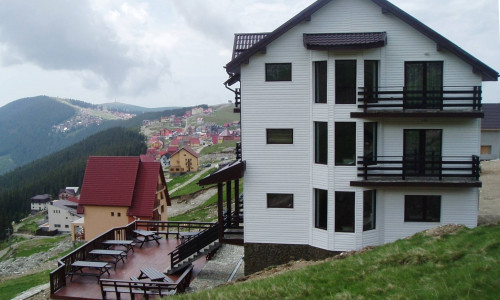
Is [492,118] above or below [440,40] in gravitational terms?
below

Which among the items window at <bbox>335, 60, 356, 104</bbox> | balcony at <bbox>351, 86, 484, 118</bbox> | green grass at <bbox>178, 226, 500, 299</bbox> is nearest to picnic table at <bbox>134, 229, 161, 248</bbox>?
window at <bbox>335, 60, 356, 104</bbox>

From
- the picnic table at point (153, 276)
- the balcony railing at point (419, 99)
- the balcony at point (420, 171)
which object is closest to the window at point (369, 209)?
the balcony at point (420, 171)

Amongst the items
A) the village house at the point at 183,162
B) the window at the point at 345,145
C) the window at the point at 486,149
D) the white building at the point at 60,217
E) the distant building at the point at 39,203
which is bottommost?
the distant building at the point at 39,203

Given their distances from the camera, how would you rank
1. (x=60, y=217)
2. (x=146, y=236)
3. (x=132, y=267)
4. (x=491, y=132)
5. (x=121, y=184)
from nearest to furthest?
(x=132, y=267) → (x=146, y=236) → (x=121, y=184) → (x=491, y=132) → (x=60, y=217)

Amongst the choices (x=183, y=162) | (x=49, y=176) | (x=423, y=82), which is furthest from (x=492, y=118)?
(x=49, y=176)

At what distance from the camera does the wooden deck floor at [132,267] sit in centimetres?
1789

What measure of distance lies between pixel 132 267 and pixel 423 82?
15254 mm

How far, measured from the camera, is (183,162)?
5236 inches

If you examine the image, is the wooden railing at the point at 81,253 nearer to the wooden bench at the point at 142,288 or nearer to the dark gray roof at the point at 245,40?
the wooden bench at the point at 142,288

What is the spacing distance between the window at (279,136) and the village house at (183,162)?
4503 inches

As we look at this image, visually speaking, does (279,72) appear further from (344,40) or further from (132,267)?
(132,267)

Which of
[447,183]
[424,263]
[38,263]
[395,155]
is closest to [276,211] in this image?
[395,155]

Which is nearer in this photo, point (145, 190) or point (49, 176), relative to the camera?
point (145, 190)

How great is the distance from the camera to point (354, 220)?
17594mm
